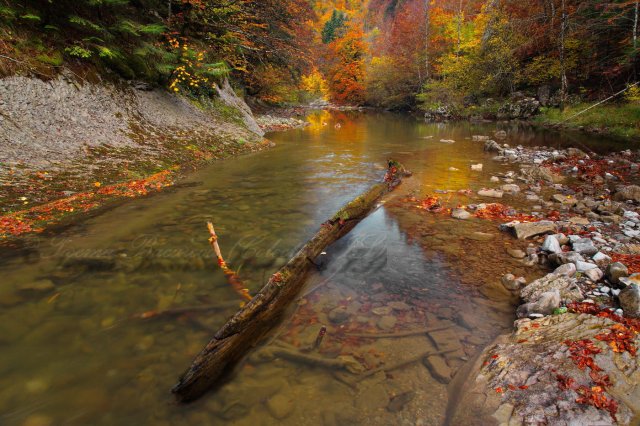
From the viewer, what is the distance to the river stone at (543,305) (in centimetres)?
375

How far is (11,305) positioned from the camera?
3980mm

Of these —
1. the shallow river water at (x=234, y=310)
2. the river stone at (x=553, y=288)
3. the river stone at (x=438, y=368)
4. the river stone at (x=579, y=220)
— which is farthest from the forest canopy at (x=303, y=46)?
the river stone at (x=579, y=220)

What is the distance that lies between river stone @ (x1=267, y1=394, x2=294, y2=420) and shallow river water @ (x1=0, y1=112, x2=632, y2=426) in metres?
0.01

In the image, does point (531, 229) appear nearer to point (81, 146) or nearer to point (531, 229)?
point (531, 229)

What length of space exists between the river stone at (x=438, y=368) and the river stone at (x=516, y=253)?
289 centimetres

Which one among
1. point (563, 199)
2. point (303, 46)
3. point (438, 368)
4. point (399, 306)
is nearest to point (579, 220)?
point (563, 199)

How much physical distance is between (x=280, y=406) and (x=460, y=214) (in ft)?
19.0

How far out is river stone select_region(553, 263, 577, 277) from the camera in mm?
4305

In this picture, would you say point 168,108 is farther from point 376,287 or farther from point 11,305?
point 376,287

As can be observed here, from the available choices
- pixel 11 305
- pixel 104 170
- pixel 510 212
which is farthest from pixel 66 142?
pixel 510 212

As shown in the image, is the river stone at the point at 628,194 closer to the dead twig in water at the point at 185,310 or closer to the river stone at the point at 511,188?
the river stone at the point at 511,188

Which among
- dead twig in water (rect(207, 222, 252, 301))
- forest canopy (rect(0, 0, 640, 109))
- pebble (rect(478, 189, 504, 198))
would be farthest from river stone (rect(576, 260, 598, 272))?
forest canopy (rect(0, 0, 640, 109))

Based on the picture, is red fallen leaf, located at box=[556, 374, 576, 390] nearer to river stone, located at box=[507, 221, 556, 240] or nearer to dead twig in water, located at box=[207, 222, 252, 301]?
dead twig in water, located at box=[207, 222, 252, 301]

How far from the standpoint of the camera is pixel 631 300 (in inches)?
134
